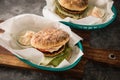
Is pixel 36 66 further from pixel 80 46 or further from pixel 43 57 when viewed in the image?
pixel 80 46

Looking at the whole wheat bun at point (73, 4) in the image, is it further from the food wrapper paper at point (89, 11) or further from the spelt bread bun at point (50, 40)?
the spelt bread bun at point (50, 40)

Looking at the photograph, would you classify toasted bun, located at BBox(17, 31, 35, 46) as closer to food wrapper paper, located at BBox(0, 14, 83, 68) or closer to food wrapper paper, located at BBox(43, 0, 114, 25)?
food wrapper paper, located at BBox(0, 14, 83, 68)

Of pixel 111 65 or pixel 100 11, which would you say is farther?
pixel 100 11

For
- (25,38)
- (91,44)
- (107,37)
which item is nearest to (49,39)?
(25,38)

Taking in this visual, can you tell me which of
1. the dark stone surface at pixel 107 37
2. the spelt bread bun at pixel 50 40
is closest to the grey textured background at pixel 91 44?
the dark stone surface at pixel 107 37

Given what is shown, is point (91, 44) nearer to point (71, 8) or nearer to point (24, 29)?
point (71, 8)

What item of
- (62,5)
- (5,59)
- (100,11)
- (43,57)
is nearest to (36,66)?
(43,57)
